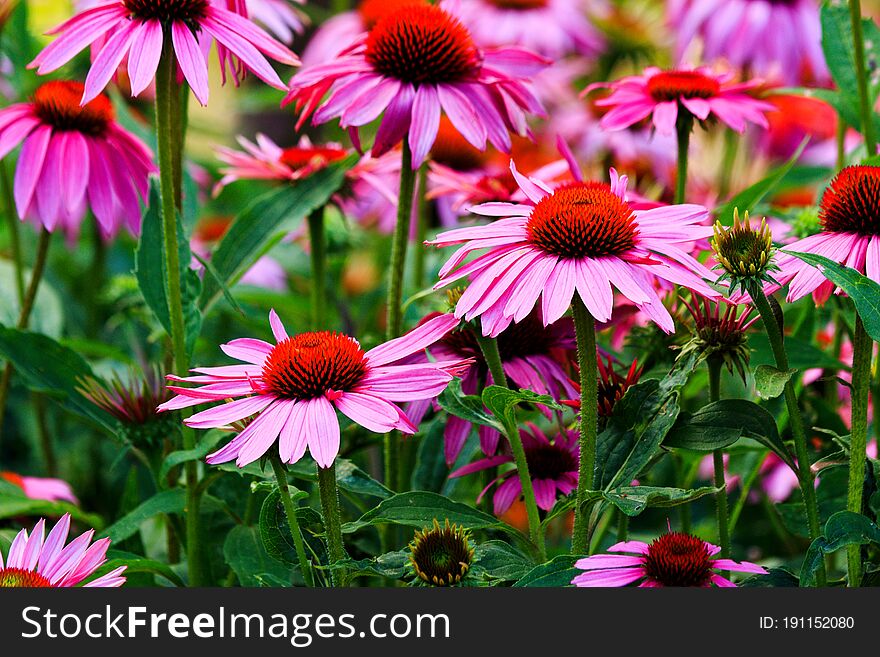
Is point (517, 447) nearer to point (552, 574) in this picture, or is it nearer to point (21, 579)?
point (552, 574)

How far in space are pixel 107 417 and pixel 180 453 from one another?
0.16 meters

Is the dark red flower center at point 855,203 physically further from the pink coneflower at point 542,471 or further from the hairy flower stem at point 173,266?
the hairy flower stem at point 173,266

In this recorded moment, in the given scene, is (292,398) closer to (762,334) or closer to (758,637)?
(758,637)

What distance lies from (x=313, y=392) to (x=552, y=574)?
0.20 metres

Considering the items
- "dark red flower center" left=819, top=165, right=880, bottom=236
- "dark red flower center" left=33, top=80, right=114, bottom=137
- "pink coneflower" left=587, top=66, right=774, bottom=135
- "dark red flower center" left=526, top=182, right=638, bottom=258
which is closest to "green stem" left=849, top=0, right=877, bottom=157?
"pink coneflower" left=587, top=66, right=774, bottom=135

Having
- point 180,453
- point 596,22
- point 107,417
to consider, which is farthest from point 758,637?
point 596,22

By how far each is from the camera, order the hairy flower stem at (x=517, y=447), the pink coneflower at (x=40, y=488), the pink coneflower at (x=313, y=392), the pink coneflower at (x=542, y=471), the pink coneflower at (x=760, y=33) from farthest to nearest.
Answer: the pink coneflower at (x=760, y=33) → the pink coneflower at (x=40, y=488) → the pink coneflower at (x=542, y=471) → the hairy flower stem at (x=517, y=447) → the pink coneflower at (x=313, y=392)

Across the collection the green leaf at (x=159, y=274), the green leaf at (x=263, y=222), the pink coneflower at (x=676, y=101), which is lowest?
the green leaf at (x=159, y=274)

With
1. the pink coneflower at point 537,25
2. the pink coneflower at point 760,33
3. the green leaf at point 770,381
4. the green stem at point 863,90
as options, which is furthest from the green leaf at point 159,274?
the pink coneflower at point 537,25

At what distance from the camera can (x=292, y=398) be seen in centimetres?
71

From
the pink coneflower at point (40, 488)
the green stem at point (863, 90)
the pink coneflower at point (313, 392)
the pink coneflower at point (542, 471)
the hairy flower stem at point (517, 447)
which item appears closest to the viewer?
the pink coneflower at point (313, 392)

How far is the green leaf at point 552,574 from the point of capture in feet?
2.32

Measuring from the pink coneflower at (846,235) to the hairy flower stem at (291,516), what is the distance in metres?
0.35

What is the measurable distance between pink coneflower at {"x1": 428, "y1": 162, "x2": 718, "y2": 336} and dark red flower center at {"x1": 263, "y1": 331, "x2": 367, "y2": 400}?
0.08 metres
